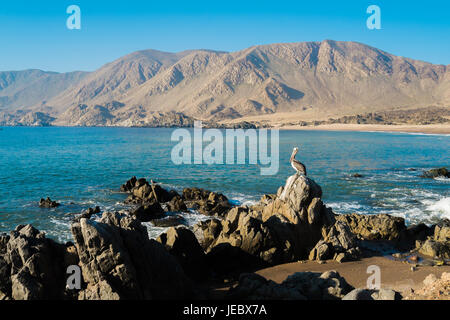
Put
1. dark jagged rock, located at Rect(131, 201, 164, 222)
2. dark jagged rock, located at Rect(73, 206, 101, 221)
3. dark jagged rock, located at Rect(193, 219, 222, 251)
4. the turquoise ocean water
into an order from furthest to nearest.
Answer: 1. the turquoise ocean water
2. dark jagged rock, located at Rect(73, 206, 101, 221)
3. dark jagged rock, located at Rect(131, 201, 164, 222)
4. dark jagged rock, located at Rect(193, 219, 222, 251)

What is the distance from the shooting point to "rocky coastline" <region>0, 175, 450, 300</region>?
11.5 meters

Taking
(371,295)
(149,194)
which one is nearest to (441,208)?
(371,295)

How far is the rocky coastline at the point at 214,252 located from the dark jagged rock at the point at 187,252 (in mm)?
49

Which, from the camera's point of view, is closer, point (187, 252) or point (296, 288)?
point (296, 288)

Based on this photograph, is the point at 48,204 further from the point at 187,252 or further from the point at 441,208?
the point at 441,208

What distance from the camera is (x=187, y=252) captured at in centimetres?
1644

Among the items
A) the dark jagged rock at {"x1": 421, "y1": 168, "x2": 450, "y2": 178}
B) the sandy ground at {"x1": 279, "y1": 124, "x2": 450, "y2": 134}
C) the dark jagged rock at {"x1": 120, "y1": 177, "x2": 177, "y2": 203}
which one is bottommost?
the dark jagged rock at {"x1": 120, "y1": 177, "x2": 177, "y2": 203}

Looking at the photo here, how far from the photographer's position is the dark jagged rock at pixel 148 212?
28.1 metres

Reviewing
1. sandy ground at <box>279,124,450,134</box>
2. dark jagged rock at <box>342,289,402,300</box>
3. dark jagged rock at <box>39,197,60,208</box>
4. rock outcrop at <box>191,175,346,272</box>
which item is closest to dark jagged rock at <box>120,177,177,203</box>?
dark jagged rock at <box>39,197,60,208</box>

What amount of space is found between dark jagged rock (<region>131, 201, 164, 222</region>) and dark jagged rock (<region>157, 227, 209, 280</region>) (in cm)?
1148

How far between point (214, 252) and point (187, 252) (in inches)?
70.6

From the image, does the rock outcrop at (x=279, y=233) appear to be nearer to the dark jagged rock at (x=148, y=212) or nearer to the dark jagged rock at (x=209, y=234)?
the dark jagged rock at (x=209, y=234)

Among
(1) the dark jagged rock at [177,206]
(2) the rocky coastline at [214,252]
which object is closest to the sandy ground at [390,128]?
(1) the dark jagged rock at [177,206]

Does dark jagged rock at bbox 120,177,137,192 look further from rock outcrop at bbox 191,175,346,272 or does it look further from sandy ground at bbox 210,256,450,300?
sandy ground at bbox 210,256,450,300
